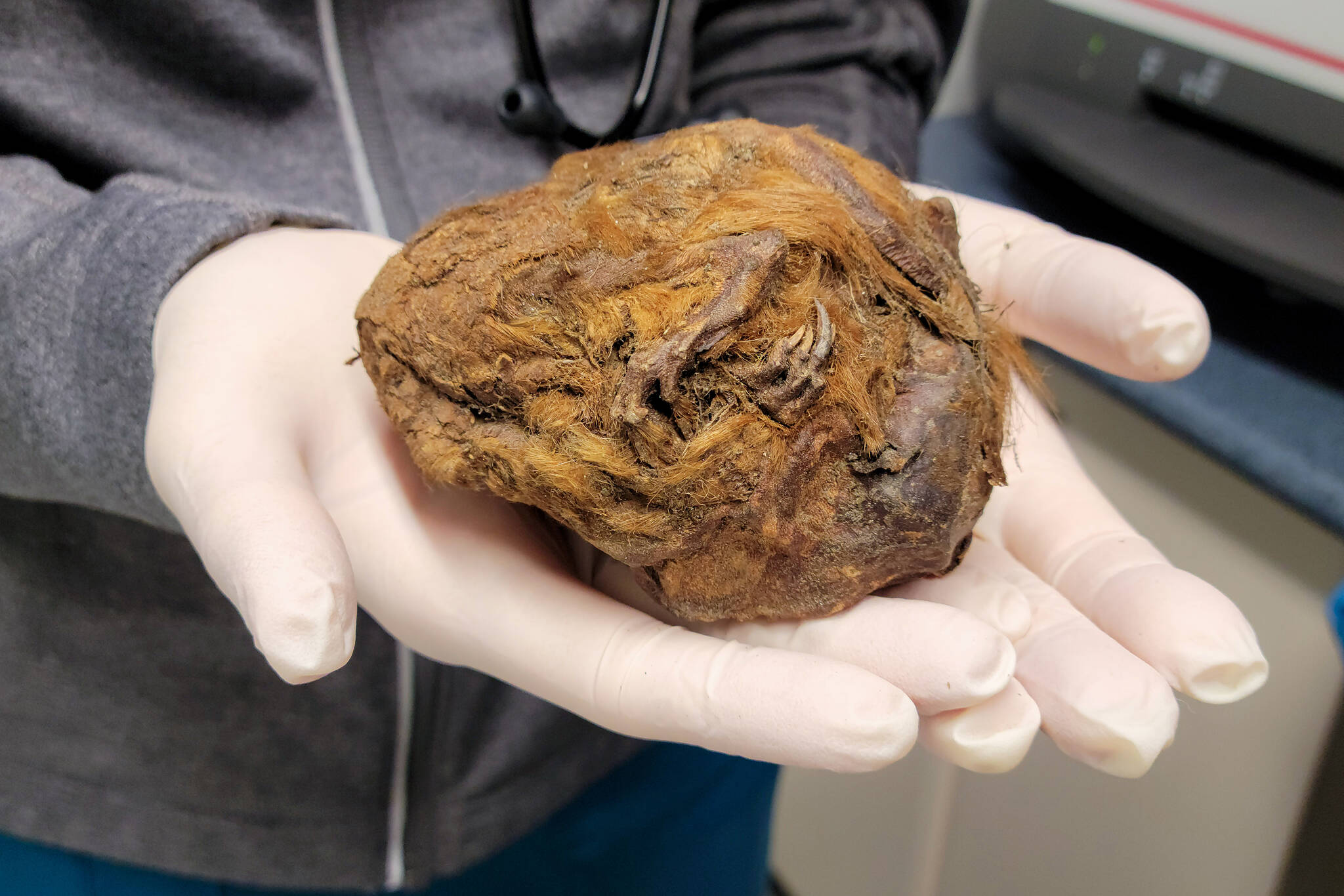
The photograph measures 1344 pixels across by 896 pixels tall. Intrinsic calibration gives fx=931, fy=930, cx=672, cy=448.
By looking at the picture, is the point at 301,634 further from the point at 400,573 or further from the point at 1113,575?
the point at 1113,575

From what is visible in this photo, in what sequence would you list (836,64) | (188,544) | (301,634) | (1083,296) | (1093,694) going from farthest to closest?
1. (836,64)
2. (188,544)
3. (1083,296)
4. (1093,694)
5. (301,634)

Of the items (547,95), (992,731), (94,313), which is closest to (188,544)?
(94,313)

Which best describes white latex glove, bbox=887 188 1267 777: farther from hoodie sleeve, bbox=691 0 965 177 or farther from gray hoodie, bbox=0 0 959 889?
gray hoodie, bbox=0 0 959 889

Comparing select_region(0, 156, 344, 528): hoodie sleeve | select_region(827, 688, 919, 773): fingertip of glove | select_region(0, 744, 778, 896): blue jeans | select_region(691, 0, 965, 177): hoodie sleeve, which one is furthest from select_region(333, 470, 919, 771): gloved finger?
select_region(691, 0, 965, 177): hoodie sleeve

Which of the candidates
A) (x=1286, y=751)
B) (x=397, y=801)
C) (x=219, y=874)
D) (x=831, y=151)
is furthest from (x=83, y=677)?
(x=1286, y=751)

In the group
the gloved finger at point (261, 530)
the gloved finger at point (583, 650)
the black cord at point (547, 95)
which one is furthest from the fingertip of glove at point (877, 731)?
the black cord at point (547, 95)
